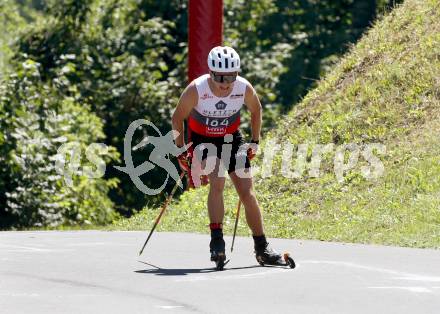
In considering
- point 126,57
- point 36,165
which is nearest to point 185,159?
point 36,165

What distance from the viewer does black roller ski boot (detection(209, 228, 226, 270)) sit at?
10.7 meters

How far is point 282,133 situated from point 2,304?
994 centimetres

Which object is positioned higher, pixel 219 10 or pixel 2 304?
pixel 219 10

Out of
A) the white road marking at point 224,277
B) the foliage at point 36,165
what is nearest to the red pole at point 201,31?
the foliage at point 36,165

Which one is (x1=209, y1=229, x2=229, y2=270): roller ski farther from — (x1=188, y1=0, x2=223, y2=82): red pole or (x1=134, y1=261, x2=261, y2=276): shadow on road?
(x1=188, y1=0, x2=223, y2=82): red pole

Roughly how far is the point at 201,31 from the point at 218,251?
31.1 ft

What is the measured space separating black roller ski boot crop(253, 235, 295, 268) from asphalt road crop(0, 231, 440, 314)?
0.28ft

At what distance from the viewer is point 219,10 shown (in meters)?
19.8

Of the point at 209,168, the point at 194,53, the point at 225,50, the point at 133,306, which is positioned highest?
the point at 194,53

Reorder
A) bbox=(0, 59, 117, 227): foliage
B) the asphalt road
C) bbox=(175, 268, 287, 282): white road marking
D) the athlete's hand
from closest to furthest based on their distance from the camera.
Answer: the asphalt road < bbox=(175, 268, 287, 282): white road marking < the athlete's hand < bbox=(0, 59, 117, 227): foliage

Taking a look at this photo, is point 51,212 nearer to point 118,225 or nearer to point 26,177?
point 26,177

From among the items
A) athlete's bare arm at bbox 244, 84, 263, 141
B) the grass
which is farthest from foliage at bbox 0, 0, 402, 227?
athlete's bare arm at bbox 244, 84, 263, 141

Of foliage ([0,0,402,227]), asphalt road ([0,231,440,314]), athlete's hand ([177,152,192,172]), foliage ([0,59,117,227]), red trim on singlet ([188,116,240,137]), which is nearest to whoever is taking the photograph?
asphalt road ([0,231,440,314])

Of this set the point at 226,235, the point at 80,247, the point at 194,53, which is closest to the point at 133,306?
the point at 80,247
